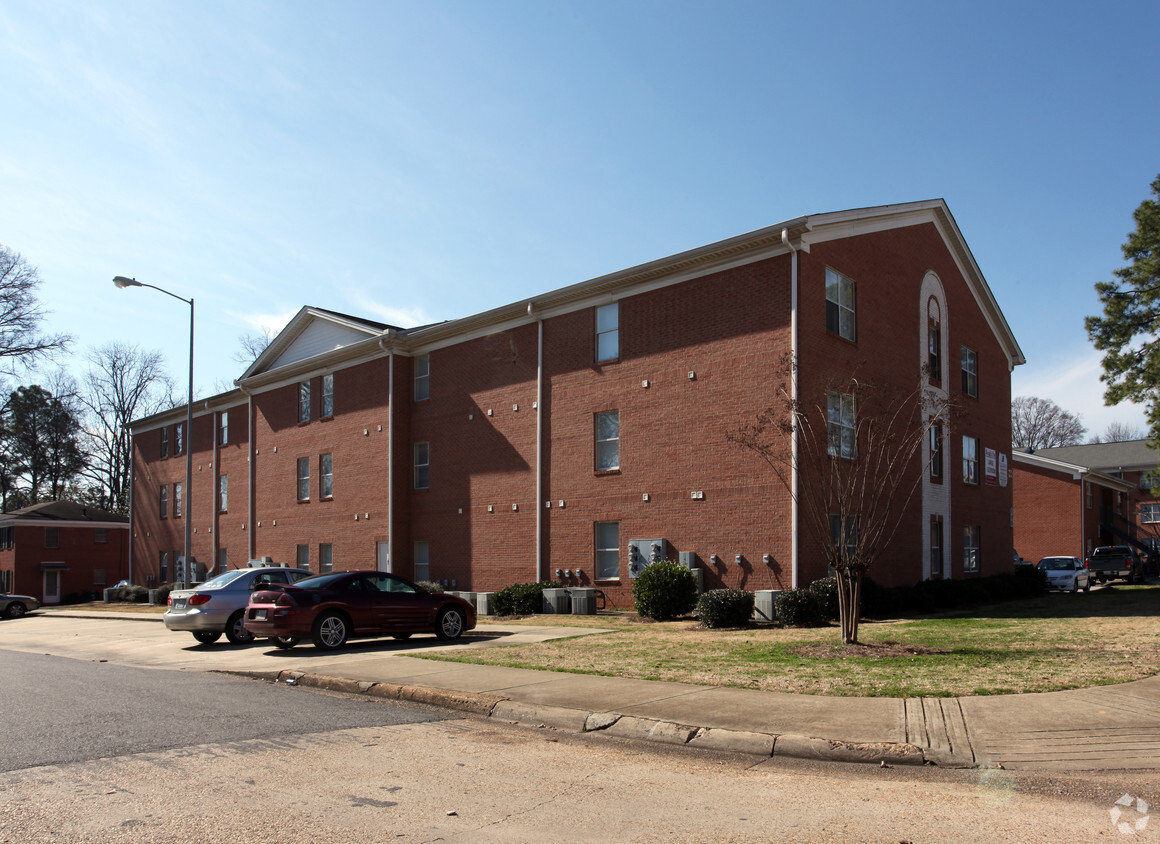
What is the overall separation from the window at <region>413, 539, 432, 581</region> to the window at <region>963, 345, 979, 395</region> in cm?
1873

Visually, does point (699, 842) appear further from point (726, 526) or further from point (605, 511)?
point (605, 511)

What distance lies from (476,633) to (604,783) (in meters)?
12.2

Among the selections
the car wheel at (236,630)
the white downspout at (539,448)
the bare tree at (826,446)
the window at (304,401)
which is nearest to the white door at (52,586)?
the window at (304,401)

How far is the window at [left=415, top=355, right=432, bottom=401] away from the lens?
31.3 meters

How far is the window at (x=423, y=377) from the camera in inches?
1232

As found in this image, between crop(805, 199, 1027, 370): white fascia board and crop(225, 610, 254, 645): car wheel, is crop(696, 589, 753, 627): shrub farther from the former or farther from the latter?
crop(225, 610, 254, 645): car wheel

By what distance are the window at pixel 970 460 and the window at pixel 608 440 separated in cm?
1262

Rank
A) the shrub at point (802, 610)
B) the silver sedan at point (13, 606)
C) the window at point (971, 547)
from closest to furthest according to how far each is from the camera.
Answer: the shrub at point (802, 610)
the window at point (971, 547)
the silver sedan at point (13, 606)

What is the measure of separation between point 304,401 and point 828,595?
80.9ft

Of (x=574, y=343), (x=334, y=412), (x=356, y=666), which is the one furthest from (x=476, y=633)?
(x=334, y=412)

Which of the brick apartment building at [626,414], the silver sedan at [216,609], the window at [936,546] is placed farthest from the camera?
the window at [936,546]

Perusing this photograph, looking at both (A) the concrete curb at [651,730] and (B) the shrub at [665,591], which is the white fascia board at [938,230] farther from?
(A) the concrete curb at [651,730]

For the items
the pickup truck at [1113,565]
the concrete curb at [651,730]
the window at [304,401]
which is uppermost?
the window at [304,401]

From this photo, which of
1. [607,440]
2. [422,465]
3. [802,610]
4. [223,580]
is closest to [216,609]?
[223,580]
